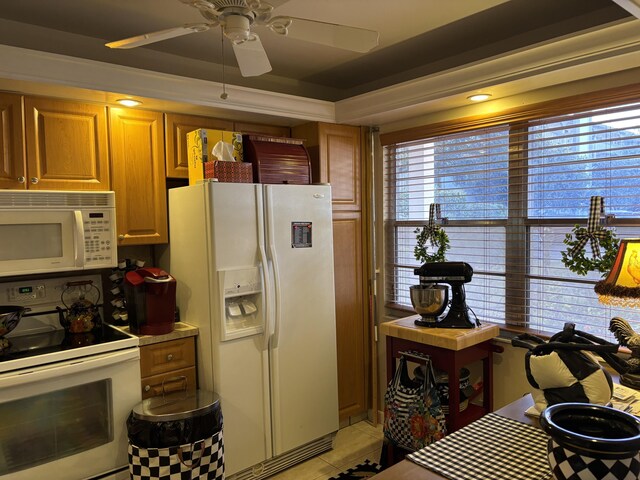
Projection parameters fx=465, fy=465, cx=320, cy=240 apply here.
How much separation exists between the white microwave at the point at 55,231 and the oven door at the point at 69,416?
55 cm

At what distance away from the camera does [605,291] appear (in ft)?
5.29

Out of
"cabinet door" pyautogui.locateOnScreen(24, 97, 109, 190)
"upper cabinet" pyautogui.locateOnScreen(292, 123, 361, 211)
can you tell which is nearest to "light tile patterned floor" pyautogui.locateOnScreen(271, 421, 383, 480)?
"upper cabinet" pyautogui.locateOnScreen(292, 123, 361, 211)

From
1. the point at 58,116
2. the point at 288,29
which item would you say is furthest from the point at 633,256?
the point at 58,116

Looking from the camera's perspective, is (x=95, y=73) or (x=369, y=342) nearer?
(x=95, y=73)

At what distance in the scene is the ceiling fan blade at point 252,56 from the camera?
178 cm

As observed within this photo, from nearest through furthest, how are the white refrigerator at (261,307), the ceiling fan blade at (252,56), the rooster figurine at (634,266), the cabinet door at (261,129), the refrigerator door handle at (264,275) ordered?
the rooster figurine at (634,266)
the ceiling fan blade at (252,56)
the white refrigerator at (261,307)
the refrigerator door handle at (264,275)
the cabinet door at (261,129)

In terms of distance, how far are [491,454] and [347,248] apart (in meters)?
2.22

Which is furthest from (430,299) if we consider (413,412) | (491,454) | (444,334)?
(491,454)

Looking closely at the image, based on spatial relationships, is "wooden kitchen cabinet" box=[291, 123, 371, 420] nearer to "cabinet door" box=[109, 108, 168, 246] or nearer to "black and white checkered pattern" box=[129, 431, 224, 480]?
"cabinet door" box=[109, 108, 168, 246]

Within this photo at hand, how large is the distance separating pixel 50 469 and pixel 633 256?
255 centimetres

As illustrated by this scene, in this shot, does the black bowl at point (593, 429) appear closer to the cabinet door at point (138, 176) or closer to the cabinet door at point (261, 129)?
the cabinet door at point (138, 176)

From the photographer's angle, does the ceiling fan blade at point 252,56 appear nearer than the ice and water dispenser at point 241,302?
Yes

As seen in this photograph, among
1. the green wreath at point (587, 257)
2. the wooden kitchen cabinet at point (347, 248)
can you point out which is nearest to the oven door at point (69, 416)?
the wooden kitchen cabinet at point (347, 248)

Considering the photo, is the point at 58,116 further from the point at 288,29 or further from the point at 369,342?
the point at 369,342
